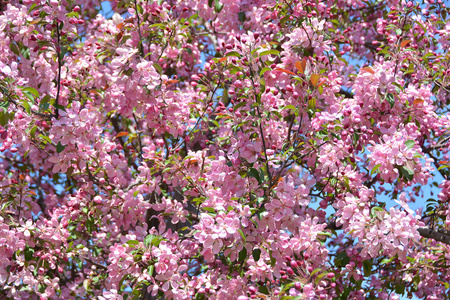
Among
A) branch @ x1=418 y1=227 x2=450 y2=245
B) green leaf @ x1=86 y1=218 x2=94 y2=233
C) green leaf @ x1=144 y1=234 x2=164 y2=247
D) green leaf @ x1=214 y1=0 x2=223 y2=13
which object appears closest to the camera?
green leaf @ x1=144 y1=234 x2=164 y2=247

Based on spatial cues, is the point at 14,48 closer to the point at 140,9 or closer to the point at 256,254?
the point at 140,9

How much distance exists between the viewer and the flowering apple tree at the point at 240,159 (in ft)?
9.38

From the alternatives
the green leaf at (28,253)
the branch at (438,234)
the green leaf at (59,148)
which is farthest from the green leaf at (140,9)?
the branch at (438,234)

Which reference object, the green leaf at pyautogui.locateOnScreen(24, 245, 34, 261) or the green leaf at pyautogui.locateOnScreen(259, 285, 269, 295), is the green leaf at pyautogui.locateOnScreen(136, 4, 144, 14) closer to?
the green leaf at pyautogui.locateOnScreen(24, 245, 34, 261)

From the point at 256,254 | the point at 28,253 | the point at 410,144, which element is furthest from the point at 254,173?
the point at 28,253

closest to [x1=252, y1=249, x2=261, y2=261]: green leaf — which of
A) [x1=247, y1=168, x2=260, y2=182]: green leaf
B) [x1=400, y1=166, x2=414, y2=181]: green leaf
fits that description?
[x1=247, y1=168, x2=260, y2=182]: green leaf

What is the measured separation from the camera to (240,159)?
3.00 m

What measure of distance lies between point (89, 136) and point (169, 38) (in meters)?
1.06

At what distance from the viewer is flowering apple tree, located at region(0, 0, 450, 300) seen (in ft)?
9.38

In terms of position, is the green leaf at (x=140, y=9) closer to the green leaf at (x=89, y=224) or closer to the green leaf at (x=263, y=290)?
the green leaf at (x=89, y=224)

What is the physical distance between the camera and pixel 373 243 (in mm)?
2680

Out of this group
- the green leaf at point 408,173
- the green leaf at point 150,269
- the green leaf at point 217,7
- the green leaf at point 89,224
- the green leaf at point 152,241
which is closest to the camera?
the green leaf at point 408,173

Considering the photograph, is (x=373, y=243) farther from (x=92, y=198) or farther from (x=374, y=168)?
(x=92, y=198)

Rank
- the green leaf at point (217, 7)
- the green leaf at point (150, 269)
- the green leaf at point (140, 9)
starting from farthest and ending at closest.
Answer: the green leaf at point (217, 7), the green leaf at point (140, 9), the green leaf at point (150, 269)
